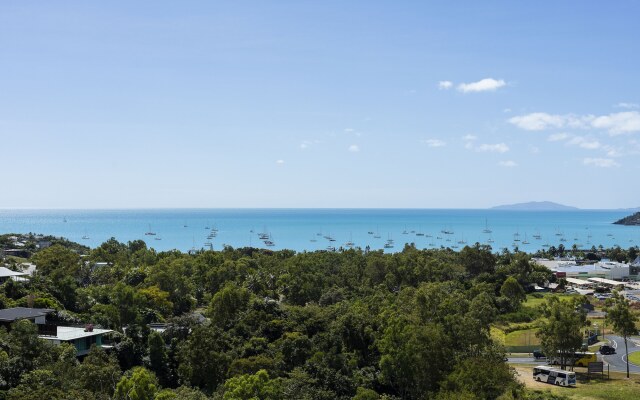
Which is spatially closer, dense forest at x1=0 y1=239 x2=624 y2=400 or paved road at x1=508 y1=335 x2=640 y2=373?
dense forest at x1=0 y1=239 x2=624 y2=400

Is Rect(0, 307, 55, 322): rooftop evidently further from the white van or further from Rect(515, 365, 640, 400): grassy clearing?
the white van

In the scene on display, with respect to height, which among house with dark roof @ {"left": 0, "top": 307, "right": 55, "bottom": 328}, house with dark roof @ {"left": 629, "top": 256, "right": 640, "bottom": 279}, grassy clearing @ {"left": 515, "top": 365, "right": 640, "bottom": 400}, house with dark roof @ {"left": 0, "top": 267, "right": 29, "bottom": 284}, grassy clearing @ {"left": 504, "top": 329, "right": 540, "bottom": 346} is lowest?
grassy clearing @ {"left": 504, "top": 329, "right": 540, "bottom": 346}

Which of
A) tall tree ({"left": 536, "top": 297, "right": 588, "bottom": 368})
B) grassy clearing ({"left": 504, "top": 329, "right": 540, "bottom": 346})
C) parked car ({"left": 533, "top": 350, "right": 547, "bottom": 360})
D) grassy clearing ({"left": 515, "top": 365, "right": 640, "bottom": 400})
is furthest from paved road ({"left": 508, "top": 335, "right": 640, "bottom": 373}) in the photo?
grassy clearing ({"left": 504, "top": 329, "right": 540, "bottom": 346})

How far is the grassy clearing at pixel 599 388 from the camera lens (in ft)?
93.6

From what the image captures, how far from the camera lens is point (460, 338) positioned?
92.9 ft

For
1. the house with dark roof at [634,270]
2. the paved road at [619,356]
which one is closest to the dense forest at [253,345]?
the paved road at [619,356]

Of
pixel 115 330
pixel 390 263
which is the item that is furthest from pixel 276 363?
pixel 390 263

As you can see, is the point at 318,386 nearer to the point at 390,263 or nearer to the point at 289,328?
the point at 289,328

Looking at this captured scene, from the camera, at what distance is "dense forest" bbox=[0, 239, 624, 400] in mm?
23156

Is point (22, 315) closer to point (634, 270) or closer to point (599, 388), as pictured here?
point (599, 388)

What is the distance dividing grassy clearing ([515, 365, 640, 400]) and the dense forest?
2787mm

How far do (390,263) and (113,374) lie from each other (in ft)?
120

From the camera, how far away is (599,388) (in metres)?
30.3

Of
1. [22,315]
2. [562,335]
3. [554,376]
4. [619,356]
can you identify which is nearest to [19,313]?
[22,315]
